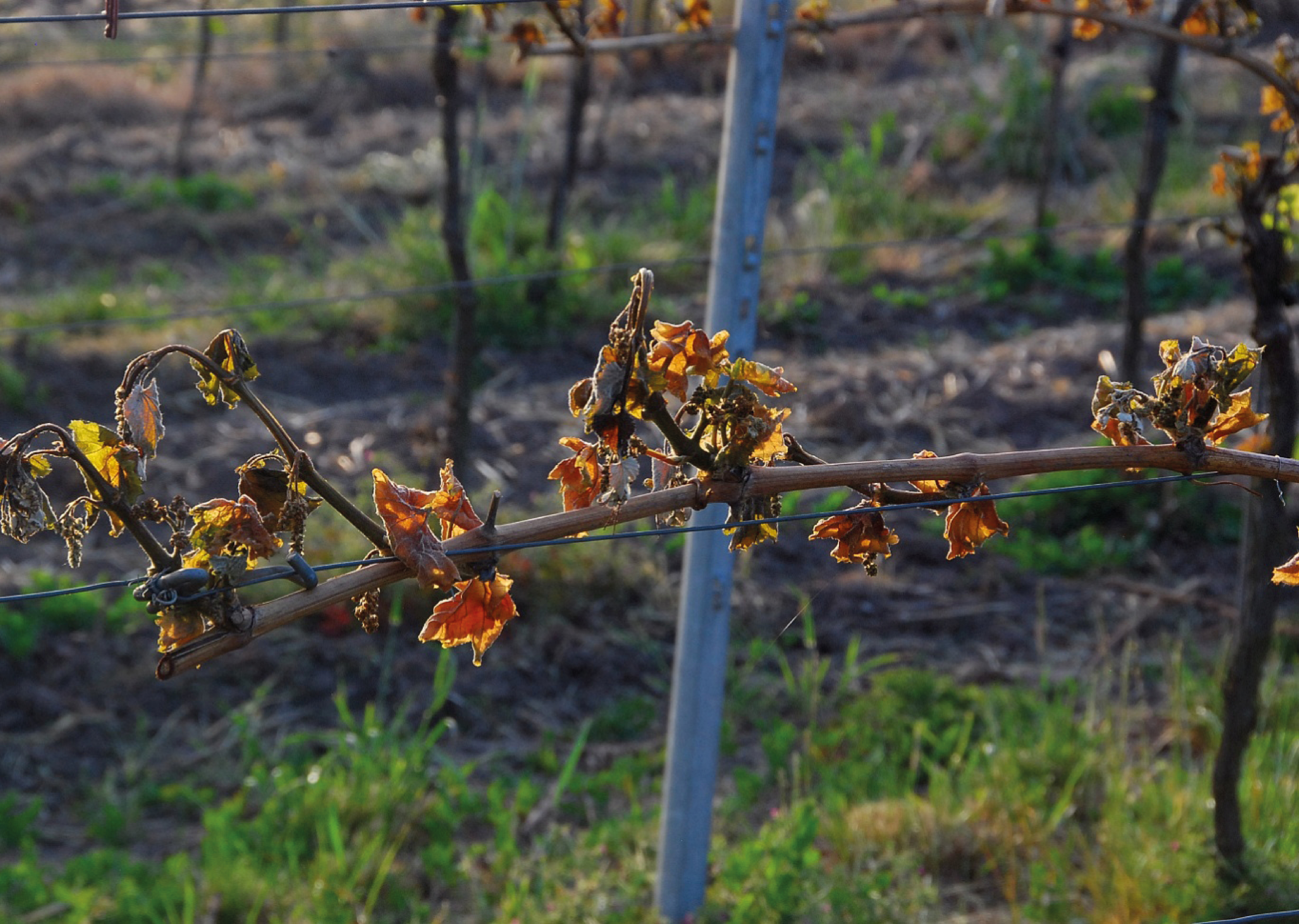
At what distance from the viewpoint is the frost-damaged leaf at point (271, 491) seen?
112cm

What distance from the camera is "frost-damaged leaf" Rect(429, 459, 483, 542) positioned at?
3.67 feet

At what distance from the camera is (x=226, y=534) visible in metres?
1.05

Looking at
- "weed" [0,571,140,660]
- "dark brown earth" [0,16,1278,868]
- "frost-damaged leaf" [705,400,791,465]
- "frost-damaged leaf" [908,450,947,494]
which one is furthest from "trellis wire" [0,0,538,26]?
"weed" [0,571,140,660]

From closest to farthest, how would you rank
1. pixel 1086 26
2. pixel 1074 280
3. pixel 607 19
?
1. pixel 1086 26
2. pixel 607 19
3. pixel 1074 280

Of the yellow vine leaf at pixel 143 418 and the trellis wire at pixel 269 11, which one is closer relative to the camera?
the yellow vine leaf at pixel 143 418

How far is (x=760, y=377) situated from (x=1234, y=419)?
536 millimetres

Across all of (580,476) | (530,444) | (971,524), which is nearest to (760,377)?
(580,476)

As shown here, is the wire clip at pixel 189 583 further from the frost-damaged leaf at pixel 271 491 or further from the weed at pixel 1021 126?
the weed at pixel 1021 126

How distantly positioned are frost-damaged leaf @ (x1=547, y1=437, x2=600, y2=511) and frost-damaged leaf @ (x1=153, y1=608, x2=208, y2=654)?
1.12ft

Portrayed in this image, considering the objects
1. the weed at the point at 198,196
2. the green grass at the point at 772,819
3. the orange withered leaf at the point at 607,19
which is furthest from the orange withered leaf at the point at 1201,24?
the weed at the point at 198,196

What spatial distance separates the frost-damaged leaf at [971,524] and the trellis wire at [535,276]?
141 centimetres

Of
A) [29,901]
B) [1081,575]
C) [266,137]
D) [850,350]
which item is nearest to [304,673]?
[29,901]

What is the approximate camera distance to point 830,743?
10.7ft

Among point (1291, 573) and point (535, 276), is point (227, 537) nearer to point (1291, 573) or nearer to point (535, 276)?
point (1291, 573)
